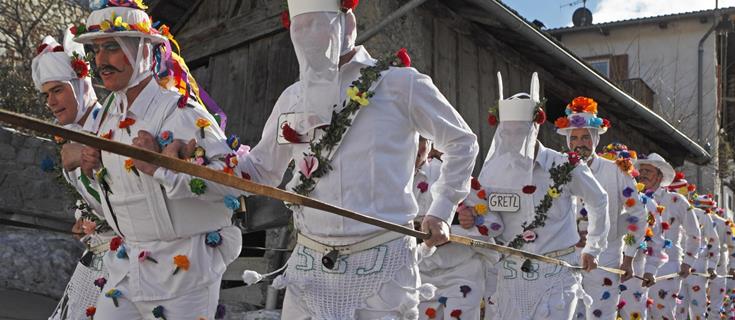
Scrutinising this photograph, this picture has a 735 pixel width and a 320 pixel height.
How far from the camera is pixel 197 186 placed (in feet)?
13.6

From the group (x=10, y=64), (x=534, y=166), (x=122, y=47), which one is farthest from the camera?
(x=10, y=64)

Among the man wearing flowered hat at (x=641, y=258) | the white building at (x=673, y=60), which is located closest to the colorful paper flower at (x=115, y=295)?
the man wearing flowered hat at (x=641, y=258)

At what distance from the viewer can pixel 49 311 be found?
29.5 ft

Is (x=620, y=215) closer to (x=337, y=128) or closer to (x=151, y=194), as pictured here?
(x=337, y=128)

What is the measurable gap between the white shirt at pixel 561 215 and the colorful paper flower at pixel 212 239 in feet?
10.9

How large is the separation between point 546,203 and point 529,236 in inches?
11.2

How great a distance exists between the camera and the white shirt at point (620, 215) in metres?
9.04

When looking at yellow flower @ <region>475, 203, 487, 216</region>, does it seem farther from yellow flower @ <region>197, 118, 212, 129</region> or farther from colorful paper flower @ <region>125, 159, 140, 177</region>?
colorful paper flower @ <region>125, 159, 140, 177</region>

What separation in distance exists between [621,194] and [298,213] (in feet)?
18.5

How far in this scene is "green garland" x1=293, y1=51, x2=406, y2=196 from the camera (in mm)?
4078

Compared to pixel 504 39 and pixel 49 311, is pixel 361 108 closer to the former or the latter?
pixel 49 311

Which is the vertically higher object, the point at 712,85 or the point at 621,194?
the point at 712,85

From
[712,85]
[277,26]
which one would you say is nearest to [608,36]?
[712,85]

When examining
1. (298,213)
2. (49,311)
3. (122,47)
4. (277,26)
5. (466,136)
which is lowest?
(49,311)
